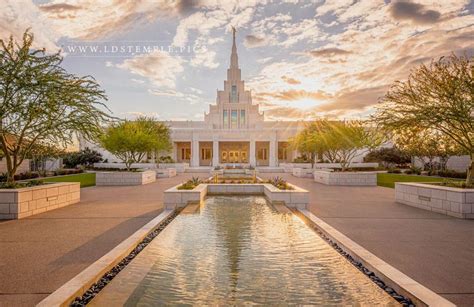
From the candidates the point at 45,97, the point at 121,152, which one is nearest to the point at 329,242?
the point at 45,97

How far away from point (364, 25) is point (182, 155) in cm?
4500

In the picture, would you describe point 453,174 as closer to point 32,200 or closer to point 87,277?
point 32,200

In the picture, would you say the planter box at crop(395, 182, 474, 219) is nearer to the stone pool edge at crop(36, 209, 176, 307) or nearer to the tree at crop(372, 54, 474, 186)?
the tree at crop(372, 54, 474, 186)

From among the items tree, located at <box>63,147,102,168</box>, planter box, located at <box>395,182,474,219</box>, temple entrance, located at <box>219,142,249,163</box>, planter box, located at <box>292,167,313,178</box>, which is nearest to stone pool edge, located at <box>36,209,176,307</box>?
planter box, located at <box>395,182,474,219</box>

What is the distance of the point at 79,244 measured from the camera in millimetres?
6594

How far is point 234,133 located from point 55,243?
43.7m

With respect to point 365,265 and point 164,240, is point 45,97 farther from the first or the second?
point 365,265

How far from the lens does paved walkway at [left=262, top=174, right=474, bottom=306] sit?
15.5ft

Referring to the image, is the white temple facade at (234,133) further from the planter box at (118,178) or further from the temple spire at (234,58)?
the planter box at (118,178)

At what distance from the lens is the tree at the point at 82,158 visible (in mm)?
42972

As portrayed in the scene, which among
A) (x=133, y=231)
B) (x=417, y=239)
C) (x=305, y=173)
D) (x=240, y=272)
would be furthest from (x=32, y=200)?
(x=305, y=173)

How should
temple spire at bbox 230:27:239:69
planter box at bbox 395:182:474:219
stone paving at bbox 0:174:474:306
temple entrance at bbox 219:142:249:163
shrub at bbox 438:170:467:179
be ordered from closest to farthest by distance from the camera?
stone paving at bbox 0:174:474:306 → planter box at bbox 395:182:474:219 → shrub at bbox 438:170:467:179 → temple entrance at bbox 219:142:249:163 → temple spire at bbox 230:27:239:69

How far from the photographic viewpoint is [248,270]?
4.77 metres

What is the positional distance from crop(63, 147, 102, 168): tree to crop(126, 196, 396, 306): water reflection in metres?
41.2
